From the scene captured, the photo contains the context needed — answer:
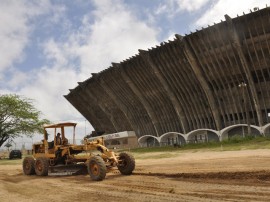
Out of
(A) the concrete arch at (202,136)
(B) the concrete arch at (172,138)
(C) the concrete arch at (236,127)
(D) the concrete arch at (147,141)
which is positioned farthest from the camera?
(D) the concrete arch at (147,141)

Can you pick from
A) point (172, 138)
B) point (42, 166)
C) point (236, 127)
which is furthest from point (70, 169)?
point (172, 138)

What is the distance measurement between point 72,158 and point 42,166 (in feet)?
6.04

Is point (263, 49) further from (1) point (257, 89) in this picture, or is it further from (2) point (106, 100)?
(2) point (106, 100)

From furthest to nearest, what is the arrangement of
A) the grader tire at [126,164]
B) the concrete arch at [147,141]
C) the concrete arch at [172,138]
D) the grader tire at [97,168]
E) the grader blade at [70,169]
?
1. the concrete arch at [147,141]
2. the concrete arch at [172,138]
3. the grader blade at [70,169]
4. the grader tire at [126,164]
5. the grader tire at [97,168]

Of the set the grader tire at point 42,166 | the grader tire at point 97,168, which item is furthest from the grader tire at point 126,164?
the grader tire at point 42,166

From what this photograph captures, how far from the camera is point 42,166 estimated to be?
16516 mm

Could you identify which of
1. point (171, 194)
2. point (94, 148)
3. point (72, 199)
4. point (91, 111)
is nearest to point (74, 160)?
point (94, 148)

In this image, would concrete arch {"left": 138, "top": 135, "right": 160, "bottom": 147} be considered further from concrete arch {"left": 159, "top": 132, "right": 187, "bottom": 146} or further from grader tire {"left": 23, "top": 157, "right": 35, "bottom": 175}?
grader tire {"left": 23, "top": 157, "right": 35, "bottom": 175}

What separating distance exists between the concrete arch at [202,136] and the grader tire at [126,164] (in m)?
37.0

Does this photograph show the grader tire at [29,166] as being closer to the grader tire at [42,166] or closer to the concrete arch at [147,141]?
the grader tire at [42,166]

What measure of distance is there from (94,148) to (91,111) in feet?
212

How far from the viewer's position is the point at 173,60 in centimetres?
4953

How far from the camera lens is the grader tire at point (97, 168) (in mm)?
12930

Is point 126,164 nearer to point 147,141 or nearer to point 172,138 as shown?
point 172,138
